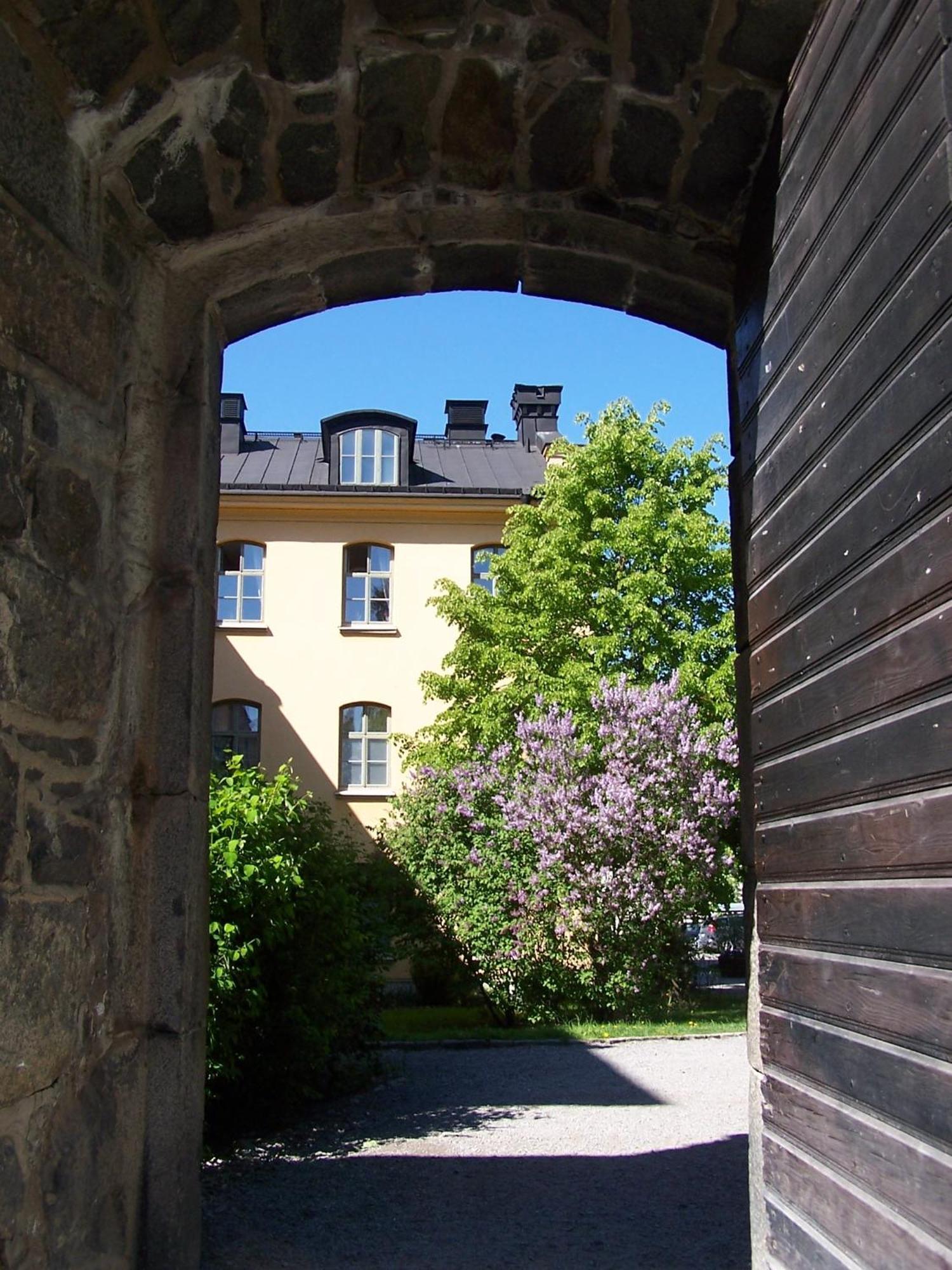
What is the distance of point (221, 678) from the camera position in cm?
2064

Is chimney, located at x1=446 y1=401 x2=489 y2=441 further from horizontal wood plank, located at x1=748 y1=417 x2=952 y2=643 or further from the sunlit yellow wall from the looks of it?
horizontal wood plank, located at x1=748 y1=417 x2=952 y2=643

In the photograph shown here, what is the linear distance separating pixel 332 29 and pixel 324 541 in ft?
60.3

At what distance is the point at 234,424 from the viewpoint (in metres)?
24.2

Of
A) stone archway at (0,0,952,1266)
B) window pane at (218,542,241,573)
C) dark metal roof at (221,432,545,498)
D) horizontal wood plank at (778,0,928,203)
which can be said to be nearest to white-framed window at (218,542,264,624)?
window pane at (218,542,241,573)

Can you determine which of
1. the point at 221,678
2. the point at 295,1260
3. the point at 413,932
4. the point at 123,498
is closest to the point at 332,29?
the point at 123,498

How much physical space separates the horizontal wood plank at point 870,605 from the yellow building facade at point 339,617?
1739cm

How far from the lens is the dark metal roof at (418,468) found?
21312mm

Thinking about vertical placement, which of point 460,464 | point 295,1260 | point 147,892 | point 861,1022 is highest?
point 460,464

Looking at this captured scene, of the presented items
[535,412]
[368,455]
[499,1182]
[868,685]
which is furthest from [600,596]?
[868,685]

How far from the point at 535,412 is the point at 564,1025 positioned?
15422 mm

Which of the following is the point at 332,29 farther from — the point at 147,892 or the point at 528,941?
the point at 528,941

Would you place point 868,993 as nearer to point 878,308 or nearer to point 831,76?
point 878,308

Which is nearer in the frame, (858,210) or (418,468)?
(858,210)

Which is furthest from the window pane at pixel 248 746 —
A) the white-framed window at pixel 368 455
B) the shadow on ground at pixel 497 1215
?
the shadow on ground at pixel 497 1215
